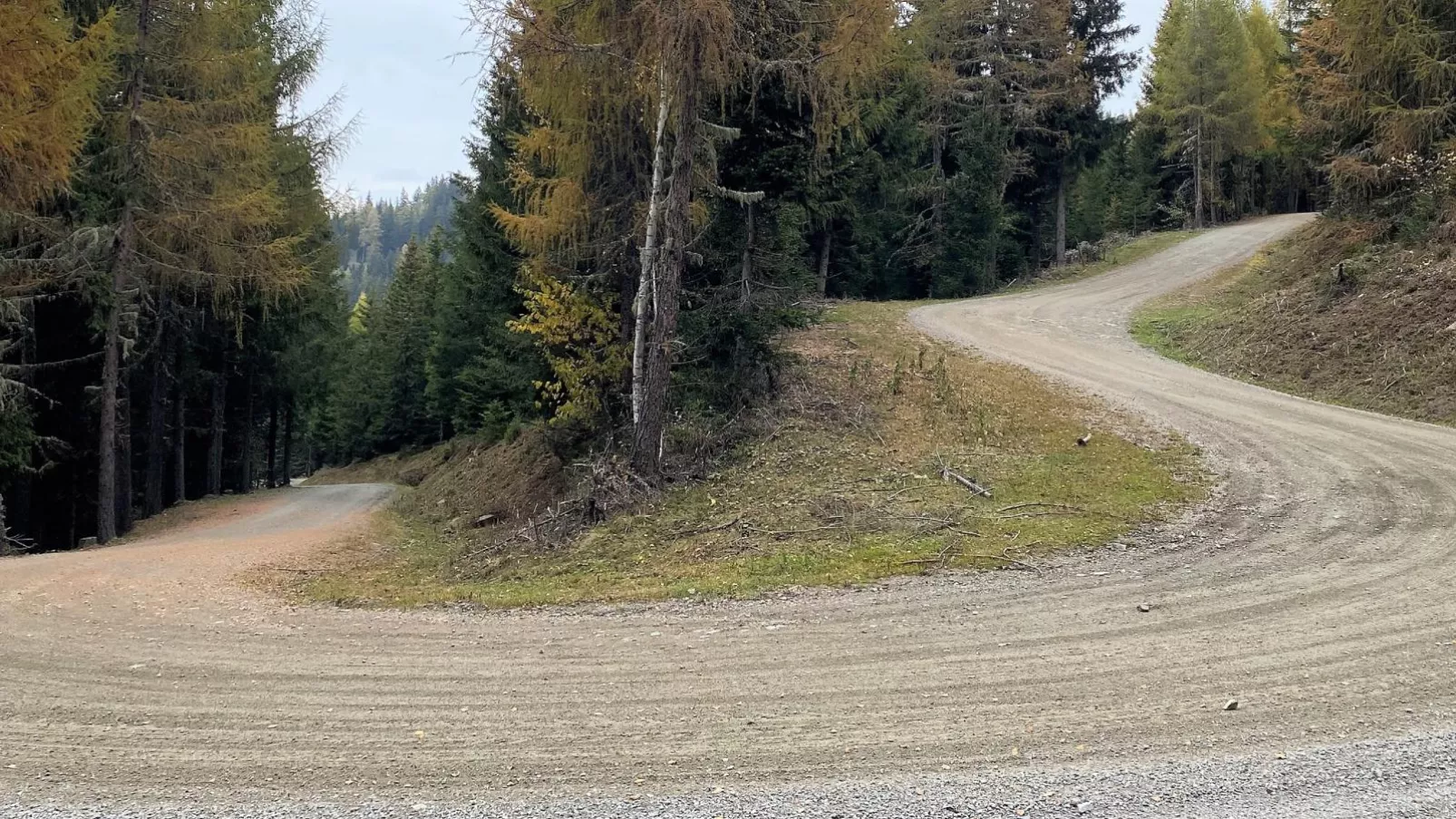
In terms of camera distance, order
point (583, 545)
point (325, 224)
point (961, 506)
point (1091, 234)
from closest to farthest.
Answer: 1. point (961, 506)
2. point (583, 545)
3. point (325, 224)
4. point (1091, 234)

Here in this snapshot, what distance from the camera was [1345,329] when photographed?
49.8 ft

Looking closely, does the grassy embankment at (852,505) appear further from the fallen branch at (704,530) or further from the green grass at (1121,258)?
the green grass at (1121,258)

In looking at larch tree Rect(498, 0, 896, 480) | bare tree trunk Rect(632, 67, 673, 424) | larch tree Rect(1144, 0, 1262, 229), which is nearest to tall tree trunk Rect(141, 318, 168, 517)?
larch tree Rect(498, 0, 896, 480)

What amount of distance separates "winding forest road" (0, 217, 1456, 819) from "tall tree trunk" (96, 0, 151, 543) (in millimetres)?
7907

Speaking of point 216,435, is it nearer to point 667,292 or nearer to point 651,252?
point 651,252

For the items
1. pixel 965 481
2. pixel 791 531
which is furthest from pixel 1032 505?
pixel 791 531

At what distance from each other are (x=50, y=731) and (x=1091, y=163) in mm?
35674

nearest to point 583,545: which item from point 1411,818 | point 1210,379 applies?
point 1411,818

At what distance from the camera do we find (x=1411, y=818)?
352 cm

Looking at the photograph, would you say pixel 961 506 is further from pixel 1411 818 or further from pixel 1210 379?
pixel 1210 379

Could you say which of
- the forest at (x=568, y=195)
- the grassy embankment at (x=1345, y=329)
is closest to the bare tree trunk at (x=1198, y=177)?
the forest at (x=568, y=195)

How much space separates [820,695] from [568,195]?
10.6 meters

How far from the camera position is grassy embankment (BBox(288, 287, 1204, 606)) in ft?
26.4

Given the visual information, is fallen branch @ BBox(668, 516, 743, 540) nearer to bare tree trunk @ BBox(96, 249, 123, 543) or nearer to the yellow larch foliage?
the yellow larch foliage
